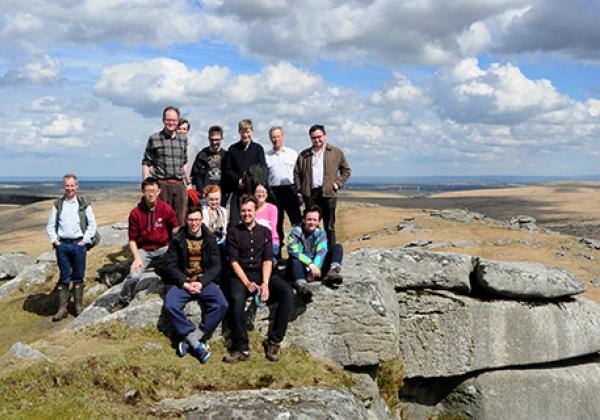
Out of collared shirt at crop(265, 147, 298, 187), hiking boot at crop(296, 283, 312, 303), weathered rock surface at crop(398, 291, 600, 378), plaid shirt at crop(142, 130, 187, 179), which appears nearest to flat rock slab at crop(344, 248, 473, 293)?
weathered rock surface at crop(398, 291, 600, 378)

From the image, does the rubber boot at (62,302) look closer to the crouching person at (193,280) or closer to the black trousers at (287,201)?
the crouching person at (193,280)

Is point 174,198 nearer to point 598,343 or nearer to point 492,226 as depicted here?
point 598,343

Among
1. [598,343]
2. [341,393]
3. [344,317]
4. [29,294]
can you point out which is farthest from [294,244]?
[29,294]

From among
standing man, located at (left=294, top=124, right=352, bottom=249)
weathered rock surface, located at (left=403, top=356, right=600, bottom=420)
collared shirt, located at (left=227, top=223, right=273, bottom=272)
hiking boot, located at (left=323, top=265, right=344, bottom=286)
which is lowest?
weathered rock surface, located at (left=403, top=356, right=600, bottom=420)

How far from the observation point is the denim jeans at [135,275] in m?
11.8

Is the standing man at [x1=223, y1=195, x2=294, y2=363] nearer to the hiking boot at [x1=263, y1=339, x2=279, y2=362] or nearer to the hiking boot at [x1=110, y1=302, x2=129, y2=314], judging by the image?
the hiking boot at [x1=263, y1=339, x2=279, y2=362]

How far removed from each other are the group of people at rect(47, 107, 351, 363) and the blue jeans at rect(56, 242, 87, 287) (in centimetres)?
3

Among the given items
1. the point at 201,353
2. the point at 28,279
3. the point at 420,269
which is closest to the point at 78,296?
the point at 28,279

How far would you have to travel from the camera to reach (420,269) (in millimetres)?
13523

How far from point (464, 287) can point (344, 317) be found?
4.10 m

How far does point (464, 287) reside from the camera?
13.5 m

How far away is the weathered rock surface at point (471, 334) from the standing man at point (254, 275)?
410cm

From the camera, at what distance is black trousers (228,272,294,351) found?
33.1 ft

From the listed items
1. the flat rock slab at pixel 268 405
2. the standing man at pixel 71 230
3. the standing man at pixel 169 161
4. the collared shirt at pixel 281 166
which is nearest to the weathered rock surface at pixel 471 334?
the collared shirt at pixel 281 166
